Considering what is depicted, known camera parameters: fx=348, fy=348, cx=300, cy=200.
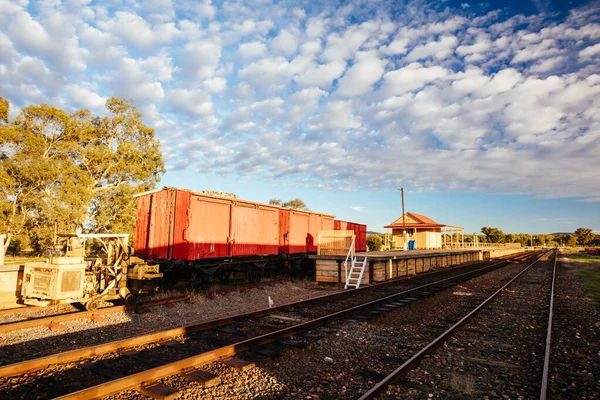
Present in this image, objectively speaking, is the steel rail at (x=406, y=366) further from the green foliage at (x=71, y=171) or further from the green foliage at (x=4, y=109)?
the green foliage at (x=4, y=109)

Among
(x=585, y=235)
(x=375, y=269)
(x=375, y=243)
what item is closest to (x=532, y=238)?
(x=585, y=235)

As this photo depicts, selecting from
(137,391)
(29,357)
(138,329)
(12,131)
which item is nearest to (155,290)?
(138,329)

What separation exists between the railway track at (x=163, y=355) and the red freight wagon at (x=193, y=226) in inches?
195

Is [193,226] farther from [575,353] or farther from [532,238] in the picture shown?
[532,238]

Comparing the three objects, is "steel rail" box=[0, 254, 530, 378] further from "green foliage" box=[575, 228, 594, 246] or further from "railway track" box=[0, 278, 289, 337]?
"green foliage" box=[575, 228, 594, 246]

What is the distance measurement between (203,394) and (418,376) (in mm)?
3126

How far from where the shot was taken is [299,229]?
18672mm

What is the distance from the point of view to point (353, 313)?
30.5 ft

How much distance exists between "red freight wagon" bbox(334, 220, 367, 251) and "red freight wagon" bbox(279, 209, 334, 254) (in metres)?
1.77

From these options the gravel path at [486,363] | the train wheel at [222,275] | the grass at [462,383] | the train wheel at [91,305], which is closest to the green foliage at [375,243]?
the train wheel at [222,275]

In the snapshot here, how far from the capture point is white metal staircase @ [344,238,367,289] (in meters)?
14.1

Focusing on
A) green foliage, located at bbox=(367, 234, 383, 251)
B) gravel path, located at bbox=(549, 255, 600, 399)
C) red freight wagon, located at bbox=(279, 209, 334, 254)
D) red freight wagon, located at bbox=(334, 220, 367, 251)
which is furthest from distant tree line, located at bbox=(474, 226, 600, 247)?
gravel path, located at bbox=(549, 255, 600, 399)

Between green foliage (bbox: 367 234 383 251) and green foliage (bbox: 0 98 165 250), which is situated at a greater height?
green foliage (bbox: 0 98 165 250)

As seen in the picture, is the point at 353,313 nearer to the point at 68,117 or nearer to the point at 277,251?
the point at 277,251
